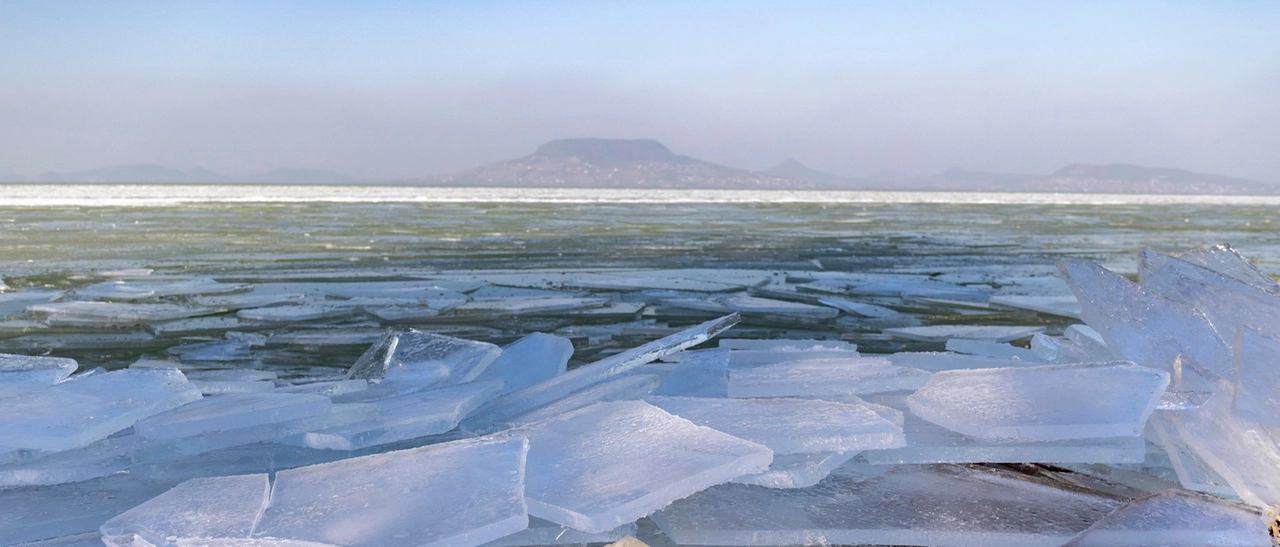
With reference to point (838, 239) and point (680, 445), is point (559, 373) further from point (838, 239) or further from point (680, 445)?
point (838, 239)

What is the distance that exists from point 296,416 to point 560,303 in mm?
2580

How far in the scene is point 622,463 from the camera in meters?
1.50

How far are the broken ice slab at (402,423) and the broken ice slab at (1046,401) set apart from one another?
0.97 meters

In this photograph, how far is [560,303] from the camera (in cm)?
448

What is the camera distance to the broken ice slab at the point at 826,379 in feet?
6.81

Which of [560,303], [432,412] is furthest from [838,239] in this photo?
[432,412]

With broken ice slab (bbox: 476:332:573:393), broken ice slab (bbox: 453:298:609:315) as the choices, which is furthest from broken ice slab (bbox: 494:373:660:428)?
broken ice slab (bbox: 453:298:609:315)

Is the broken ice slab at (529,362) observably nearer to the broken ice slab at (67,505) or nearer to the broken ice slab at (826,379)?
the broken ice slab at (826,379)

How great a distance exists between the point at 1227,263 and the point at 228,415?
273 centimetres

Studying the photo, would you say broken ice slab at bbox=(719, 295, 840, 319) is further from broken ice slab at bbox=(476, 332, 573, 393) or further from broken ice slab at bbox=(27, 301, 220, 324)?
broken ice slab at bbox=(27, 301, 220, 324)

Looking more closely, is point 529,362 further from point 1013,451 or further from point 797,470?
point 1013,451

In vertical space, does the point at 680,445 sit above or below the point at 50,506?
above

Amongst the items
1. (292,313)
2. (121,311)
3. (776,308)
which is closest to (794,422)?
(776,308)

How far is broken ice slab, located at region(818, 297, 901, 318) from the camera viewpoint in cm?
425
